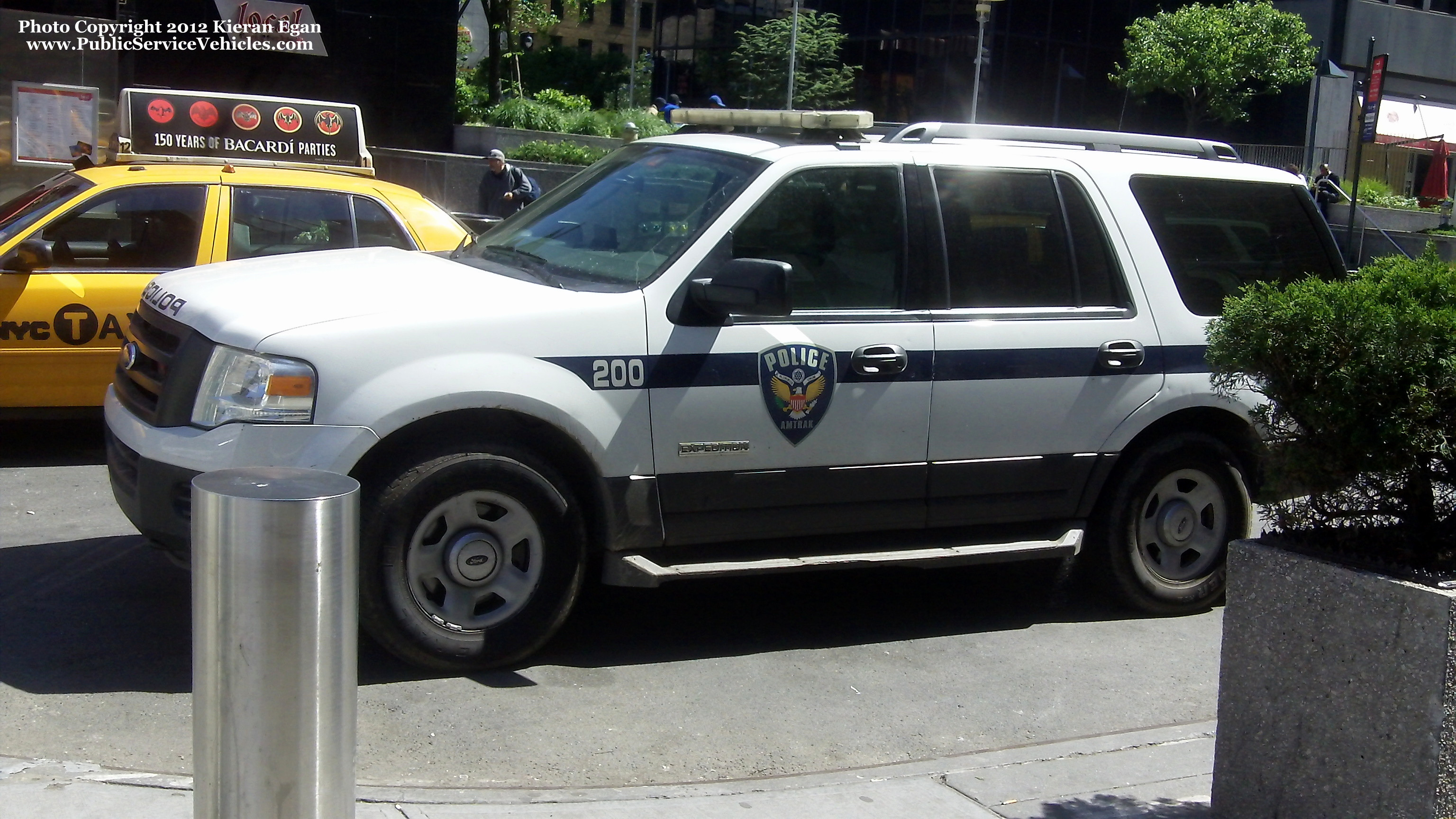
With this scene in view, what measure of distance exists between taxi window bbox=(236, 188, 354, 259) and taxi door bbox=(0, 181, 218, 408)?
161 millimetres

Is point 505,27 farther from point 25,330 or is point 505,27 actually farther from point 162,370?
point 162,370

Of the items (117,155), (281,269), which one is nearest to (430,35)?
(117,155)

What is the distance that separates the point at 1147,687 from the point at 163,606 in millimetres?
3917

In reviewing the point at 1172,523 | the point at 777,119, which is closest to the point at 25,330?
the point at 777,119

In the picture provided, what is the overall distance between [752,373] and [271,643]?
2719 mm

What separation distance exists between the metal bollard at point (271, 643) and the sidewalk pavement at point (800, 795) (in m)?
1.02

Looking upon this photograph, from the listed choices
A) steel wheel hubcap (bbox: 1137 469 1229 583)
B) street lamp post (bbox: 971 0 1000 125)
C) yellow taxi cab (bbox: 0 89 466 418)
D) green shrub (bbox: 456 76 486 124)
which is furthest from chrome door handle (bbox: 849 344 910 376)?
street lamp post (bbox: 971 0 1000 125)

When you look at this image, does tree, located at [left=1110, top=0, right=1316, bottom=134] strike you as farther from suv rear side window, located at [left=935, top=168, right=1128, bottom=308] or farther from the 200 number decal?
the 200 number decal

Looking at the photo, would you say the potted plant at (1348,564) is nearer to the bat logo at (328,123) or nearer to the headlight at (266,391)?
the headlight at (266,391)

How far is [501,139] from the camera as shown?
2464 cm

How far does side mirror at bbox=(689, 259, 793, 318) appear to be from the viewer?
5.02 metres

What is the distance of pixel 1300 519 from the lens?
390 cm

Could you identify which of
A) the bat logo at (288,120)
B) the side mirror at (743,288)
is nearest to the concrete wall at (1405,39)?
the bat logo at (288,120)

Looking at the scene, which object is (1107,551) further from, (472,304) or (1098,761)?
(472,304)
